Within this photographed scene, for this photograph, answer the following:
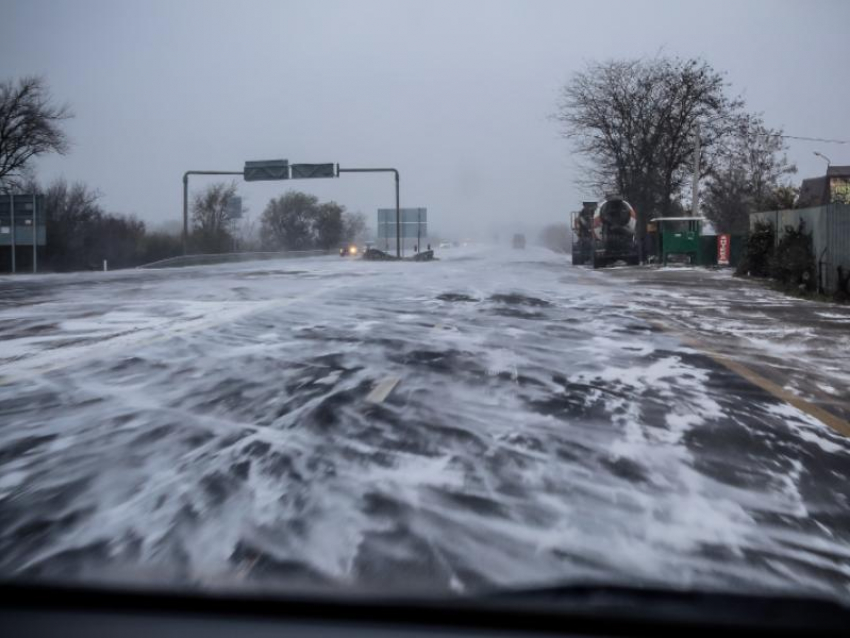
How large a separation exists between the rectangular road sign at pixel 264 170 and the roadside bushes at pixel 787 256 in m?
35.5

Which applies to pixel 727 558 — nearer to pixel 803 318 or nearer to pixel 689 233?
pixel 803 318

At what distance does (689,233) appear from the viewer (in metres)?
37.4

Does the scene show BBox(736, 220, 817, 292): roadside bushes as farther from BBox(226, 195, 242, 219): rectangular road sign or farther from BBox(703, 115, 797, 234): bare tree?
BBox(226, 195, 242, 219): rectangular road sign

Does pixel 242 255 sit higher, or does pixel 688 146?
pixel 688 146

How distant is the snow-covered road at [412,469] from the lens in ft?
10.9

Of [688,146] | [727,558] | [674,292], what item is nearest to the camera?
[727,558]

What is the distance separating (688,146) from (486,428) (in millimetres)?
47718

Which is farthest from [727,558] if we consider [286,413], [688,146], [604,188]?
[604,188]

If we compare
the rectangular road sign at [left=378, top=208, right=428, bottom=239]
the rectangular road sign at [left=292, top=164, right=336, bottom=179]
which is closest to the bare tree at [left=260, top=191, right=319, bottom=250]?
the rectangular road sign at [left=378, top=208, right=428, bottom=239]

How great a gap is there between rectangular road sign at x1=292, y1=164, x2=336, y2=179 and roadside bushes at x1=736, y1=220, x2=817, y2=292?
3377 centimetres

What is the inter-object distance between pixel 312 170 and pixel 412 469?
173 ft

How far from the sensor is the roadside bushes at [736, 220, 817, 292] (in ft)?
65.2

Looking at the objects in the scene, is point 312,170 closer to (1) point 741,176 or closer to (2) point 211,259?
(2) point 211,259

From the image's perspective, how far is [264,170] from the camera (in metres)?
55.5
